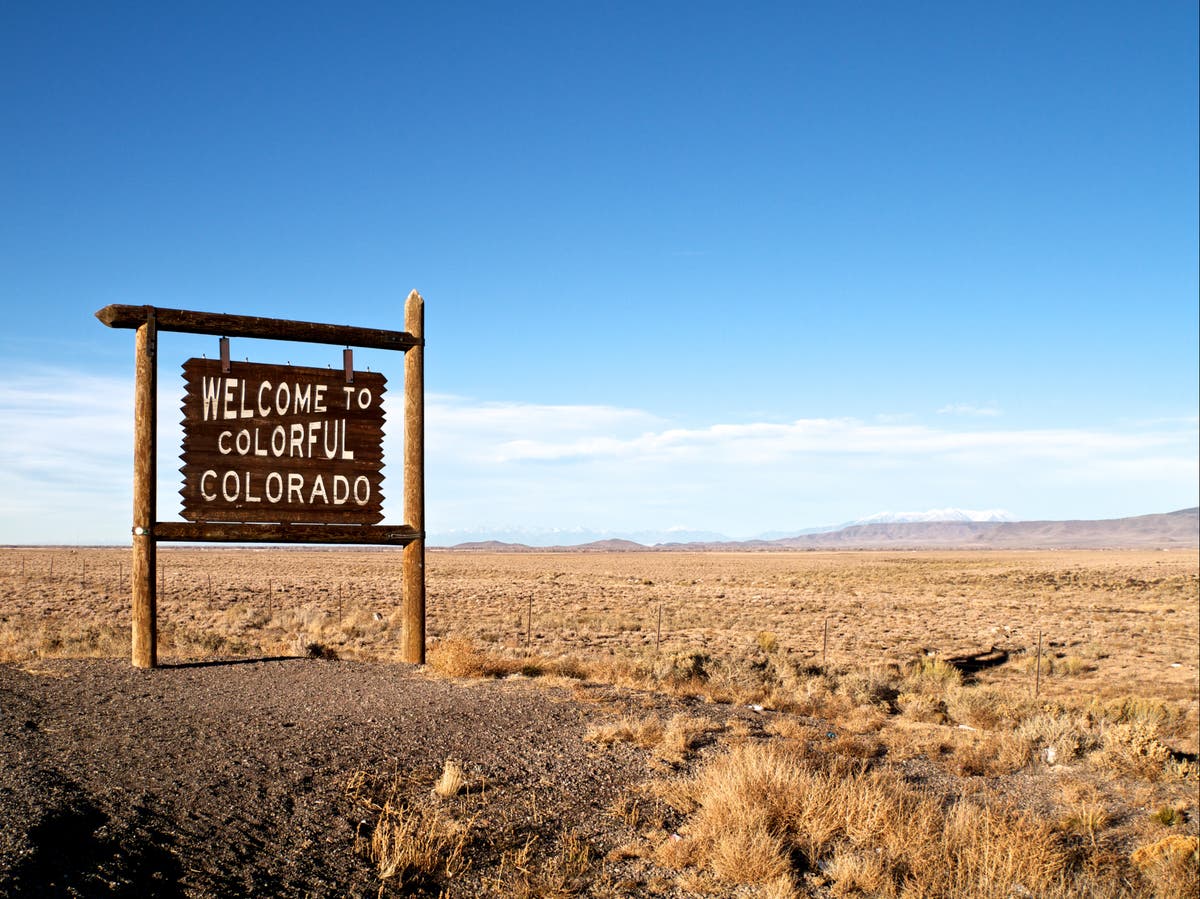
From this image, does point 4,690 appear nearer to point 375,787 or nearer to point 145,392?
point 145,392

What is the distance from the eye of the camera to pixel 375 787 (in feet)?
22.0

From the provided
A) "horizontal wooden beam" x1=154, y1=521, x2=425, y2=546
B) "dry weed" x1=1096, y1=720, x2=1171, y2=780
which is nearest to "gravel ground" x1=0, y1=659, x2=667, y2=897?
"horizontal wooden beam" x1=154, y1=521, x2=425, y2=546

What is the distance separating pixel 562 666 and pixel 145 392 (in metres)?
6.43

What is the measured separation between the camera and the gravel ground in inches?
199

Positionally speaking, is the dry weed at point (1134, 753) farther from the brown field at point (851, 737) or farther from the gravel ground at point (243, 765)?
the gravel ground at point (243, 765)

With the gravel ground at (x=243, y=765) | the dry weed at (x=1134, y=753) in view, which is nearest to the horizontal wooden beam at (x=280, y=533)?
the gravel ground at (x=243, y=765)

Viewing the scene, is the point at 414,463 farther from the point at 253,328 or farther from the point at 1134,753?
the point at 1134,753

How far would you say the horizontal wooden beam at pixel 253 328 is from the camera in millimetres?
10586

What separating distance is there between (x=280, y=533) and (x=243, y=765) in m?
4.48

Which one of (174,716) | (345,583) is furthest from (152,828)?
(345,583)

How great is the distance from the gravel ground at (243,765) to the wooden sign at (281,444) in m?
1.88

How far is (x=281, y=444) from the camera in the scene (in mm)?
11109

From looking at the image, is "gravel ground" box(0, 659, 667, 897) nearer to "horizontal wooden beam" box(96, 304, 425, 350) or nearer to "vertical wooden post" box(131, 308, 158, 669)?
"vertical wooden post" box(131, 308, 158, 669)

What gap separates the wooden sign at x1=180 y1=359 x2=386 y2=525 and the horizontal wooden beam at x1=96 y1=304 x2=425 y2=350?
1.26 feet
